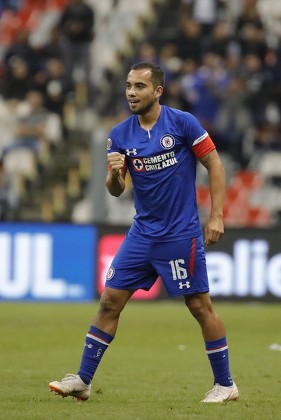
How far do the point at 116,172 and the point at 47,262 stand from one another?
10897mm

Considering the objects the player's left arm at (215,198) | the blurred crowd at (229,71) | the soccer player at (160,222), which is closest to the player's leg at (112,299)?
the soccer player at (160,222)

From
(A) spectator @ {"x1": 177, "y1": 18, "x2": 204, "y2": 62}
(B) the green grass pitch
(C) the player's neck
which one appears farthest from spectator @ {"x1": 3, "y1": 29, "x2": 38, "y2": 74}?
(C) the player's neck

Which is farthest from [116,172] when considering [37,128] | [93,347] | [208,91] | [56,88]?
[56,88]

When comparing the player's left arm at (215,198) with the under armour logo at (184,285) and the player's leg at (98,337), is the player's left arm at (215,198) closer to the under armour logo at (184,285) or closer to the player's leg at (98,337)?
the under armour logo at (184,285)

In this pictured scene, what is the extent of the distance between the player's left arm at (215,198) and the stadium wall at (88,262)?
10571 millimetres

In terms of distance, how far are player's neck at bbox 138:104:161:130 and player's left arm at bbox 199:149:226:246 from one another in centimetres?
Result: 44

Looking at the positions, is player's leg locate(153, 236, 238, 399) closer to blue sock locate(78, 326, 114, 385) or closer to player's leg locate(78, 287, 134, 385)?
player's leg locate(78, 287, 134, 385)

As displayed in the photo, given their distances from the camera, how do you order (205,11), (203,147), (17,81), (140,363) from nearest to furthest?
(203,147), (140,363), (17,81), (205,11)

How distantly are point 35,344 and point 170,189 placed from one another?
5.27m

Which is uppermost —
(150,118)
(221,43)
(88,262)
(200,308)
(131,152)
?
(221,43)

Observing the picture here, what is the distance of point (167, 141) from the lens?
313 inches

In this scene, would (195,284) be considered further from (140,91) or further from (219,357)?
(140,91)

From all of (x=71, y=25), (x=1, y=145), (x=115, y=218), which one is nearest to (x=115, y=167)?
(x=115, y=218)

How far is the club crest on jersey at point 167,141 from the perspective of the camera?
7941mm
